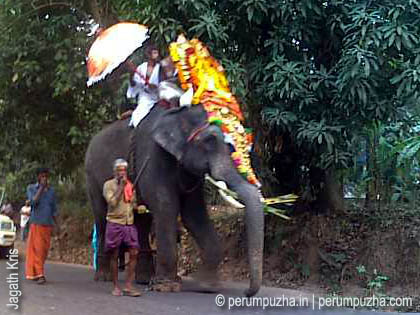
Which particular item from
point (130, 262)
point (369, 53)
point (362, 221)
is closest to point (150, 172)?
point (130, 262)

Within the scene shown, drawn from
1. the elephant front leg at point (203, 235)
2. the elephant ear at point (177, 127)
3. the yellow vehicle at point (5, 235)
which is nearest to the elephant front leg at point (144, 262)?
the elephant front leg at point (203, 235)

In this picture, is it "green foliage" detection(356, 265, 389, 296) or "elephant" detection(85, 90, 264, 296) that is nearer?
"elephant" detection(85, 90, 264, 296)

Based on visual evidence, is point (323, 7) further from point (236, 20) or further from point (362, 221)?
point (362, 221)

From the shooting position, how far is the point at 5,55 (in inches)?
435

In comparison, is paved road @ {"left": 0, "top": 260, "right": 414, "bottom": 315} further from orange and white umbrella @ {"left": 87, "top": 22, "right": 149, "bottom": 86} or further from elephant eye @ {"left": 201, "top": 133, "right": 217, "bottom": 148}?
orange and white umbrella @ {"left": 87, "top": 22, "right": 149, "bottom": 86}

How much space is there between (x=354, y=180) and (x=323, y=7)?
3.52 meters

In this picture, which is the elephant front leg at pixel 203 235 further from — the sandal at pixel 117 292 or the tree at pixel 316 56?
the tree at pixel 316 56

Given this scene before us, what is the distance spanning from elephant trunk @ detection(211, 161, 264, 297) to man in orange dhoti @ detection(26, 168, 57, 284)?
2.45m

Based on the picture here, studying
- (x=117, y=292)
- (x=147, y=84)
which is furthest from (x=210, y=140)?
(x=117, y=292)

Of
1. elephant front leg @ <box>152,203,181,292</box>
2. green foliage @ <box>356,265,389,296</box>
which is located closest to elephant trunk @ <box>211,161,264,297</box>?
elephant front leg @ <box>152,203,181,292</box>

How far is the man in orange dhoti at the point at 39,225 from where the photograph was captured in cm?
877

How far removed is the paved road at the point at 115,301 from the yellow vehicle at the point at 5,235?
10.6ft

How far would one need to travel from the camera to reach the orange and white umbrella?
29.1 feet

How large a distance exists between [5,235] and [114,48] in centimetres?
492
